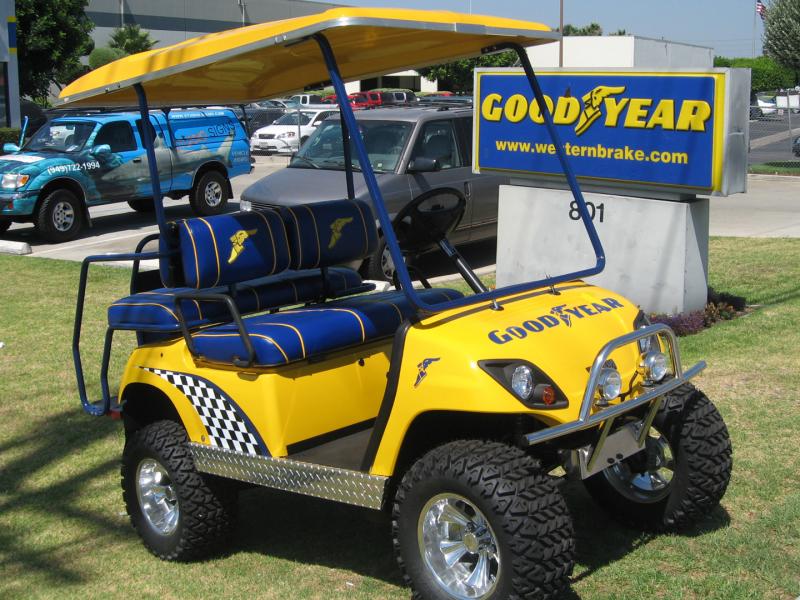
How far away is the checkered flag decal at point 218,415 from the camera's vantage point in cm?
→ 436

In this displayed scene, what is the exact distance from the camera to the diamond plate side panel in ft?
13.0

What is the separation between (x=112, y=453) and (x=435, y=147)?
20.2 ft

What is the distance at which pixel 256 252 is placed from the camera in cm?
500

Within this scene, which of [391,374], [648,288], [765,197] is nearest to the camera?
[391,374]

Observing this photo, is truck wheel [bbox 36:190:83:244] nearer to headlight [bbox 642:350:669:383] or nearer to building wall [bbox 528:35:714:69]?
headlight [bbox 642:350:669:383]

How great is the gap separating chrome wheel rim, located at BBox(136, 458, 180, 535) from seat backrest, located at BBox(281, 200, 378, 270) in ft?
4.03

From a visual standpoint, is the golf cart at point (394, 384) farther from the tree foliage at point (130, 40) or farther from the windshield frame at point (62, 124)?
the tree foliage at point (130, 40)

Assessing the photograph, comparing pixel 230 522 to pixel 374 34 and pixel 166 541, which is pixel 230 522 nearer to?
pixel 166 541

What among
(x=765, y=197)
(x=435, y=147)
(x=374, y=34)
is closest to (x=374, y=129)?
(x=435, y=147)

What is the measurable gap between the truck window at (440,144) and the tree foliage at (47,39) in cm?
2462

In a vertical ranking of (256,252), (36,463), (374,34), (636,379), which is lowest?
(36,463)

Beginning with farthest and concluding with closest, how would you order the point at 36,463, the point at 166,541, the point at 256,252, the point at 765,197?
the point at 765,197, the point at 36,463, the point at 256,252, the point at 166,541

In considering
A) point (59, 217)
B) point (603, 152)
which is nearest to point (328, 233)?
point (603, 152)

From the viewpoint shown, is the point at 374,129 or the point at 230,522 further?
the point at 374,129
